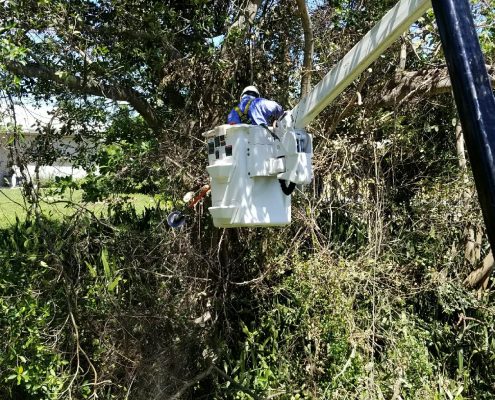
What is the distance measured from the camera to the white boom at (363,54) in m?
3.06

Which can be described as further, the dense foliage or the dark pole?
the dense foliage

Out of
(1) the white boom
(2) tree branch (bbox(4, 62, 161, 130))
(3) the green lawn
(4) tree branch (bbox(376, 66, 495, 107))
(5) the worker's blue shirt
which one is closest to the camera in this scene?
(1) the white boom

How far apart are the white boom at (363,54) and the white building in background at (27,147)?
2462 millimetres

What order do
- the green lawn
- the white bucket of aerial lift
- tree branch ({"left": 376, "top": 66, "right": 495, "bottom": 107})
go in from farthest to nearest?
1. tree branch ({"left": 376, "top": 66, "right": 495, "bottom": 107})
2. the green lawn
3. the white bucket of aerial lift

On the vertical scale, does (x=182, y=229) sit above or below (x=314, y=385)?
above

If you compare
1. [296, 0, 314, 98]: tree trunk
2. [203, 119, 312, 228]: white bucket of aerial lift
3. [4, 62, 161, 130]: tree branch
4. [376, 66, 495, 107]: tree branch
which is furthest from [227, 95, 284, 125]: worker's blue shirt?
[376, 66, 495, 107]: tree branch

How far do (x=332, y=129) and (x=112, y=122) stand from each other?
2087 mm

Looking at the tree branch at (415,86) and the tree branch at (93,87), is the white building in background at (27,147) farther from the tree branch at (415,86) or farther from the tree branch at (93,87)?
the tree branch at (415,86)

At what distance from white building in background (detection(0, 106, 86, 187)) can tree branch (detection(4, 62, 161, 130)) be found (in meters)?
0.35

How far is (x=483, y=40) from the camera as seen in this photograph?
5477 millimetres

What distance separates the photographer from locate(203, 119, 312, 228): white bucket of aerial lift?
3635 mm

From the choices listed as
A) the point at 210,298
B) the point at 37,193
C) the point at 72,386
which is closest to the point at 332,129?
the point at 210,298

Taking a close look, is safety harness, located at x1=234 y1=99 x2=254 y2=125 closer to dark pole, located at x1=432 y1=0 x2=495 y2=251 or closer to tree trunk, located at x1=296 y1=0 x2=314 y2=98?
tree trunk, located at x1=296 y1=0 x2=314 y2=98

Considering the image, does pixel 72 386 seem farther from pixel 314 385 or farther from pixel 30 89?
pixel 30 89
